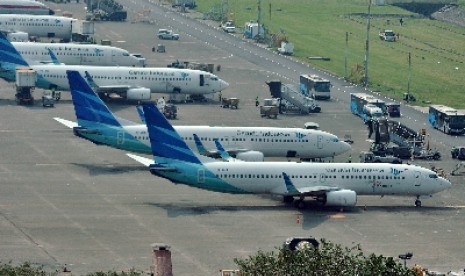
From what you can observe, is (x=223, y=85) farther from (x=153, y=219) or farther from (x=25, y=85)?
(x=153, y=219)

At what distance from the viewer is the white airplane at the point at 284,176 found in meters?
129

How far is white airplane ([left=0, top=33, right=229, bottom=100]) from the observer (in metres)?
186

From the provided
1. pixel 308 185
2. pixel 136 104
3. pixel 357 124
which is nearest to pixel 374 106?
pixel 357 124

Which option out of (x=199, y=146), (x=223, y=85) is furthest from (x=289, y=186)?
(x=223, y=85)

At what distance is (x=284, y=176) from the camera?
428ft

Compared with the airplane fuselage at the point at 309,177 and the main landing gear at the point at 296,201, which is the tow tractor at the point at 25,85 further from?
the main landing gear at the point at 296,201

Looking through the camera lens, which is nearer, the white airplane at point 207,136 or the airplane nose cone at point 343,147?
the white airplane at point 207,136

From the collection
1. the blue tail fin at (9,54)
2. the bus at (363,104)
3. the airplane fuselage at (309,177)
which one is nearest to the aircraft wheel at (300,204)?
the airplane fuselage at (309,177)

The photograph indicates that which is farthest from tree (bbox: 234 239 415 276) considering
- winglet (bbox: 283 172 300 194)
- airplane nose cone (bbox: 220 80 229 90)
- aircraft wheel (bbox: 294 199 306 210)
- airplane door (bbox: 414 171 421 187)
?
airplane nose cone (bbox: 220 80 229 90)

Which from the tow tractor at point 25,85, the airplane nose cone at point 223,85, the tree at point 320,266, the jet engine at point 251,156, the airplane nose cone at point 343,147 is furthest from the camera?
the airplane nose cone at point 223,85

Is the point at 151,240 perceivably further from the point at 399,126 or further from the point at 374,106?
the point at 374,106

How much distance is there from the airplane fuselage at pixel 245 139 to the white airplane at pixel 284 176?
8165 millimetres

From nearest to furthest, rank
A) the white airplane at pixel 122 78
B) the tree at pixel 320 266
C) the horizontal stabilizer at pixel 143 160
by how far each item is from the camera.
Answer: the tree at pixel 320 266 → the horizontal stabilizer at pixel 143 160 → the white airplane at pixel 122 78

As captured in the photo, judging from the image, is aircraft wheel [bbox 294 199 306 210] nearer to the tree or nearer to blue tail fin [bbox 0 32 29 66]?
the tree
